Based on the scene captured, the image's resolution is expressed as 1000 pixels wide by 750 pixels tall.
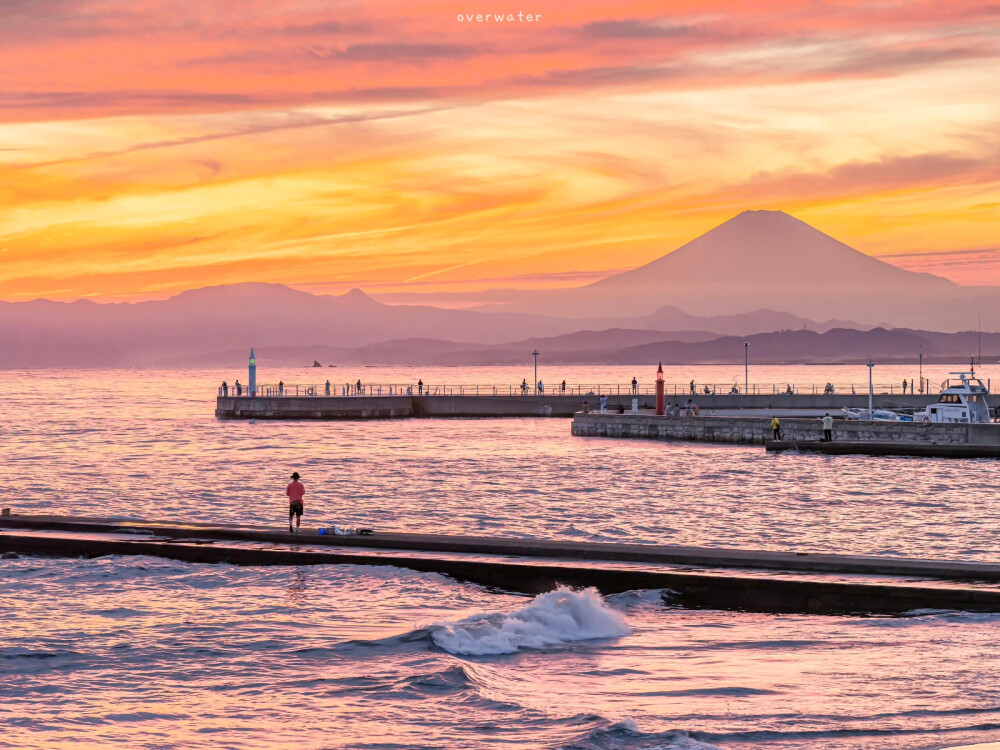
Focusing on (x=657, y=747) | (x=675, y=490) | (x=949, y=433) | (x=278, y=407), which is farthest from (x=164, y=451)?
(x=657, y=747)

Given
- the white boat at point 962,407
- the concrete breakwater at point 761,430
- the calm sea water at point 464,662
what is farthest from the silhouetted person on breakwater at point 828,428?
the calm sea water at point 464,662

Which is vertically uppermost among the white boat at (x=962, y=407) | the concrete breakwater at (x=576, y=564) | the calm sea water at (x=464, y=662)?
the white boat at (x=962, y=407)

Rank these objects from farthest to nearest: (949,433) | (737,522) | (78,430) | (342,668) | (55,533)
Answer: (78,430) → (949,433) → (737,522) → (55,533) → (342,668)

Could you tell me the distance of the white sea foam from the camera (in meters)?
18.5

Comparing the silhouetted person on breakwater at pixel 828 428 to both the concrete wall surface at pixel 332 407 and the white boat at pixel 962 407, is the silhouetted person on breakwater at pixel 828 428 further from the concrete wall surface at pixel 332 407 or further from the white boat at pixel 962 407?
the concrete wall surface at pixel 332 407

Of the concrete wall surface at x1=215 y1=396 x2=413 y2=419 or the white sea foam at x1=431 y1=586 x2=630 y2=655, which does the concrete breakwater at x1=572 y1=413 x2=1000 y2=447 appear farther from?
the white sea foam at x1=431 y1=586 x2=630 y2=655

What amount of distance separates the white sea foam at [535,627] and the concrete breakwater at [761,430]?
4703 centimetres

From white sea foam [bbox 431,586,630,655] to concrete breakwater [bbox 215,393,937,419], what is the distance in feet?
267

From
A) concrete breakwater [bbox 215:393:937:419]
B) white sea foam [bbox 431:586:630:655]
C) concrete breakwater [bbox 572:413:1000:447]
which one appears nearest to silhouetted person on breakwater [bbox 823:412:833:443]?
concrete breakwater [bbox 572:413:1000:447]

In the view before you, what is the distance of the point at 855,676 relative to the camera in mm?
16125

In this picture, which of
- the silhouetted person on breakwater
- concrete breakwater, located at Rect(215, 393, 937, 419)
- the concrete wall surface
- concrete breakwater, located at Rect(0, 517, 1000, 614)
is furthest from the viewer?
the concrete wall surface

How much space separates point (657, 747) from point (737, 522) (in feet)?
81.7

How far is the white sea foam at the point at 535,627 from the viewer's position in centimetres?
1855

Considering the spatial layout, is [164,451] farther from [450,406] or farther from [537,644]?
[537,644]
